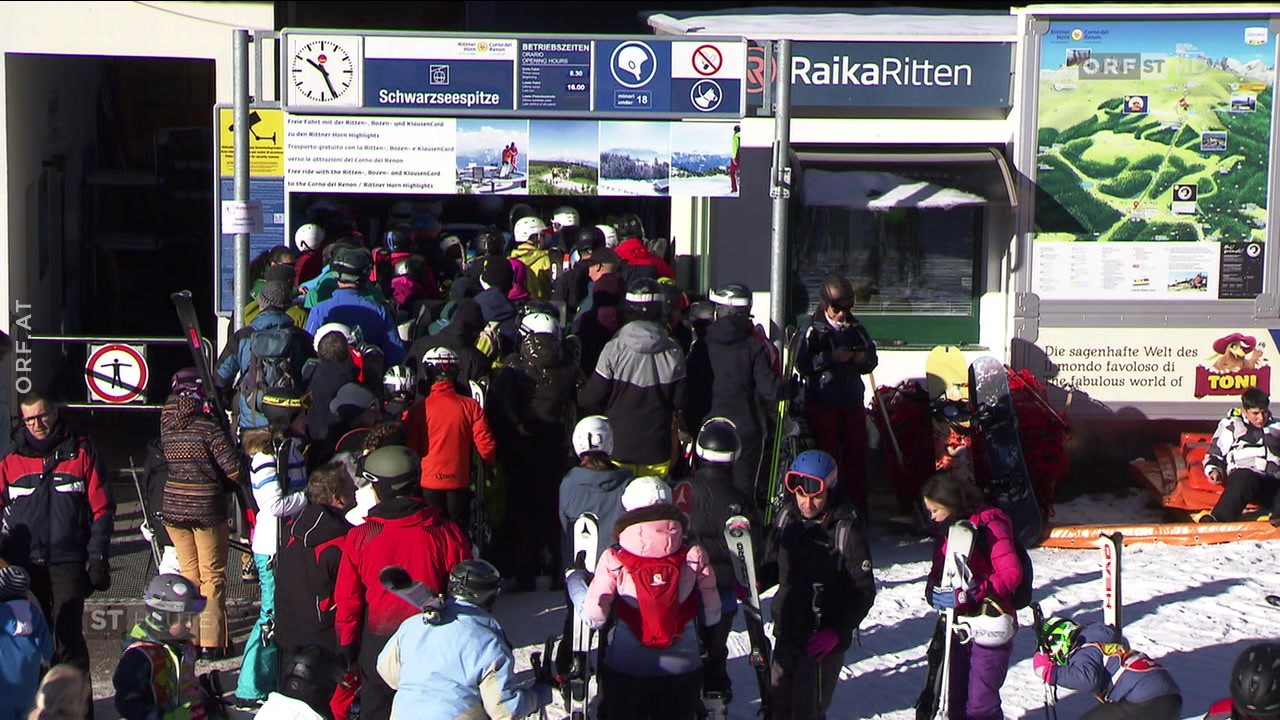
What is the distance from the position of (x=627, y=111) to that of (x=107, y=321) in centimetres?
744

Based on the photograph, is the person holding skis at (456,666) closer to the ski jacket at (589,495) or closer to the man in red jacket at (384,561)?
the man in red jacket at (384,561)

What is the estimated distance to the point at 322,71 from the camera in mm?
10117

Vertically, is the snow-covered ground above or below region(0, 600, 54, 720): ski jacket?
below

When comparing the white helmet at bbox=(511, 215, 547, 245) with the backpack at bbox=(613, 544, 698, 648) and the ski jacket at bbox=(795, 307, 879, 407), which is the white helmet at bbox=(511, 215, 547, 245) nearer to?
the ski jacket at bbox=(795, 307, 879, 407)

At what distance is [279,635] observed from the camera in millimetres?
→ 6777

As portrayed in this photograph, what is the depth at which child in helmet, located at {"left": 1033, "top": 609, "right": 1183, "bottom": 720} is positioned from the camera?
224 inches

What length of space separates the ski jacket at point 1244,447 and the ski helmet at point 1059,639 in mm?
5214

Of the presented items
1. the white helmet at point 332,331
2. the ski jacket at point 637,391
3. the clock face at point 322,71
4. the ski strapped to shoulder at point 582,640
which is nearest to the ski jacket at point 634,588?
the ski strapped to shoulder at point 582,640

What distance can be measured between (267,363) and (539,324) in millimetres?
1512

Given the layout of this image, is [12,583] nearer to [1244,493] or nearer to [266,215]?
[266,215]

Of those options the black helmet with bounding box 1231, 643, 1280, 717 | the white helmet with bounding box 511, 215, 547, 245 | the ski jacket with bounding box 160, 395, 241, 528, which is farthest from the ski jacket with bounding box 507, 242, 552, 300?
the black helmet with bounding box 1231, 643, 1280, 717

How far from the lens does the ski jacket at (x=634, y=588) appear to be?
19.2 ft

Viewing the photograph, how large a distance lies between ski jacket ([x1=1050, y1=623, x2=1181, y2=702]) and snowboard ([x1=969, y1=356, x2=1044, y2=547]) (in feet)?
14.7

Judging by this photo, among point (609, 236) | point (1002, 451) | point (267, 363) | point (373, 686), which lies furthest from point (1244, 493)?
point (373, 686)
